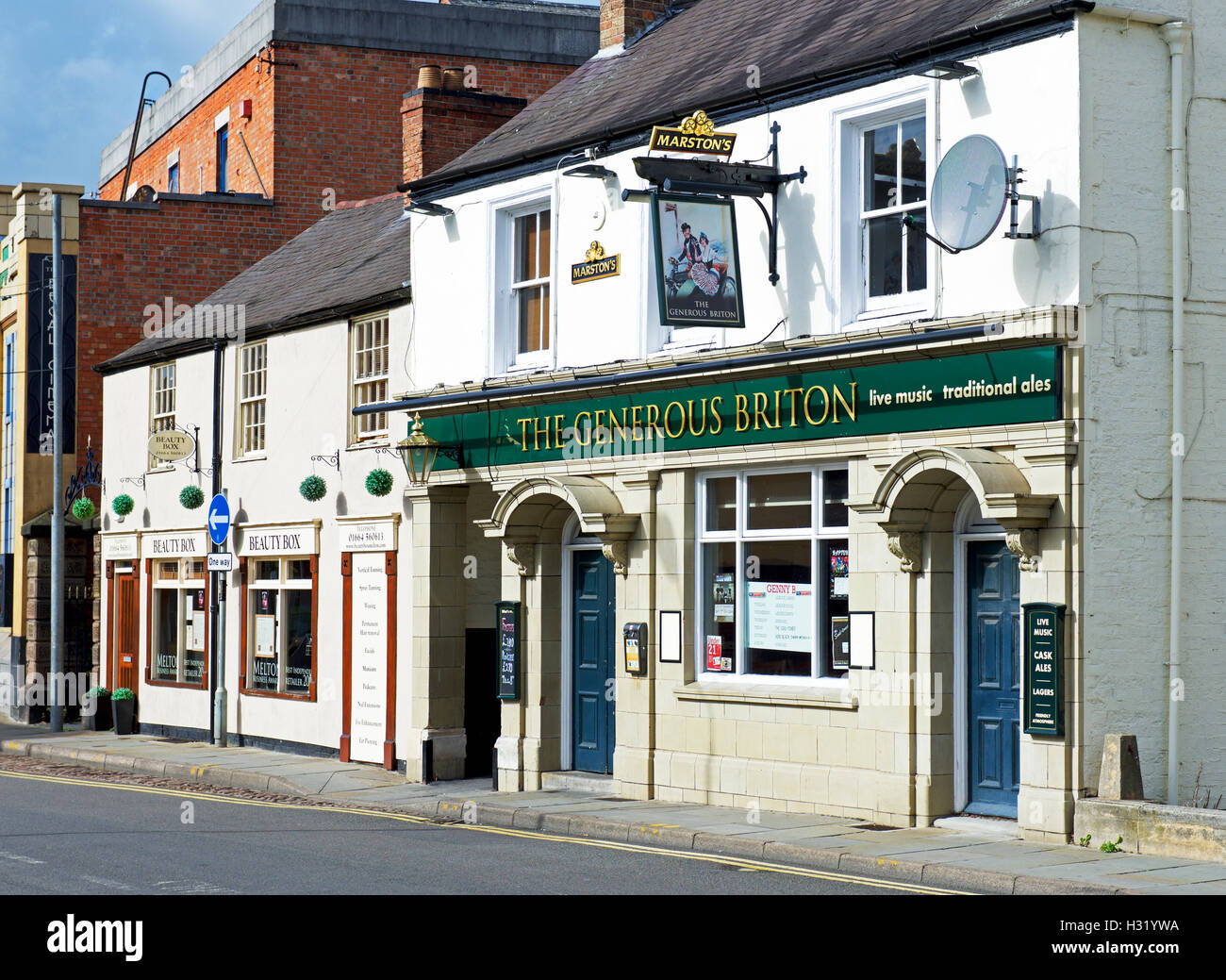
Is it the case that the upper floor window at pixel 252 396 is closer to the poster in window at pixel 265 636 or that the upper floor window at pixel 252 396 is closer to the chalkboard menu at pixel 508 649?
the poster in window at pixel 265 636

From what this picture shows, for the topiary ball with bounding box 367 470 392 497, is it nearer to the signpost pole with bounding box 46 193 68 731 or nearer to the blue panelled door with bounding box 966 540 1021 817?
the signpost pole with bounding box 46 193 68 731

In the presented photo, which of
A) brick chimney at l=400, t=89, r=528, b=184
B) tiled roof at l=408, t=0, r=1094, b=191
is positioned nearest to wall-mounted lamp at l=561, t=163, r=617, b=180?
tiled roof at l=408, t=0, r=1094, b=191

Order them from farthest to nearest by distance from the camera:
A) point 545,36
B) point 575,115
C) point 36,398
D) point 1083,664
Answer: point 545,36
point 36,398
point 575,115
point 1083,664

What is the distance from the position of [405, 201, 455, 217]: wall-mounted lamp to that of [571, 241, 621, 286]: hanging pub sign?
7.46 ft

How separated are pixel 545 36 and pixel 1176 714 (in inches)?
919

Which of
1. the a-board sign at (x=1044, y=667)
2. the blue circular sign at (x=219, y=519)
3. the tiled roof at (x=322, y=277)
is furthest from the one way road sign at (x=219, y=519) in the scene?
the a-board sign at (x=1044, y=667)

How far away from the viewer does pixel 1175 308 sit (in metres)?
13.3

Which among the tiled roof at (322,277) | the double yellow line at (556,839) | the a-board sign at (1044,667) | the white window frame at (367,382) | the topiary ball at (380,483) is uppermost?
the tiled roof at (322,277)

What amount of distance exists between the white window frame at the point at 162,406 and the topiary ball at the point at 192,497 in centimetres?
109

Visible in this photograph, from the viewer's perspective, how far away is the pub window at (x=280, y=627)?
72.4 feet

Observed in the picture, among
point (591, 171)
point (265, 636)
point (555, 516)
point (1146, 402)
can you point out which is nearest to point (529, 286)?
point (591, 171)

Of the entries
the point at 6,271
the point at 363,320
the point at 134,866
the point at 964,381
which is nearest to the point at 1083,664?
the point at 964,381

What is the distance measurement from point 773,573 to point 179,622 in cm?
1300
